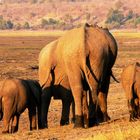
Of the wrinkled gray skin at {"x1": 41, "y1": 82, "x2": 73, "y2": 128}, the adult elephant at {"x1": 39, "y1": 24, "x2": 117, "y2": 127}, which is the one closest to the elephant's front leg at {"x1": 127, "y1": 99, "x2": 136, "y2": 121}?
the adult elephant at {"x1": 39, "y1": 24, "x2": 117, "y2": 127}

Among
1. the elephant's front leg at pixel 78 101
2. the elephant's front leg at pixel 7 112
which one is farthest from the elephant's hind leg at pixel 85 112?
the elephant's front leg at pixel 7 112

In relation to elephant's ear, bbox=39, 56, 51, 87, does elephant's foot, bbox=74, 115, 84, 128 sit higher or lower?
lower

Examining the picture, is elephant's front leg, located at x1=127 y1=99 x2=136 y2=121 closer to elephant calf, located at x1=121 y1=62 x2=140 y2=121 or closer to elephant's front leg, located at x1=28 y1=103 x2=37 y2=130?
elephant calf, located at x1=121 y1=62 x2=140 y2=121

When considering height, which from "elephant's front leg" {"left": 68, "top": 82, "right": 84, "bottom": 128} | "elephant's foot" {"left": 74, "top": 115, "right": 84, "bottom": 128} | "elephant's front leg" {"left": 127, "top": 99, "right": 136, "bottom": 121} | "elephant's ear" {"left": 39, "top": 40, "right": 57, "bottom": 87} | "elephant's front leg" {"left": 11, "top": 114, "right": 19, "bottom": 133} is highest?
"elephant's ear" {"left": 39, "top": 40, "right": 57, "bottom": 87}

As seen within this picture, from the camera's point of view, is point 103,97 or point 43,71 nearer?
point 103,97

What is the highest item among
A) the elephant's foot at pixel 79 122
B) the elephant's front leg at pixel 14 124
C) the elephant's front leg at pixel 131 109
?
the elephant's foot at pixel 79 122

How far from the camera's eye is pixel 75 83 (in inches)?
582

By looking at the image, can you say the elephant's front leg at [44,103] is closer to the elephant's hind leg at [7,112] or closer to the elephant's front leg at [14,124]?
the elephant's front leg at [14,124]

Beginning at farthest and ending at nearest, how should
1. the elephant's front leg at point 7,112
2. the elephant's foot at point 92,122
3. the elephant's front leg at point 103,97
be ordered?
the elephant's front leg at point 103,97 < the elephant's front leg at point 7,112 < the elephant's foot at point 92,122

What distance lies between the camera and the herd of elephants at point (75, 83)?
47.8 ft

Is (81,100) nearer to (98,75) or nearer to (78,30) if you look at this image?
(98,75)

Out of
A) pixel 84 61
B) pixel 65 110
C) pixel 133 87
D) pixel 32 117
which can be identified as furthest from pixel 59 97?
pixel 84 61

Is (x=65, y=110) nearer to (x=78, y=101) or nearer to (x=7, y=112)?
(x=78, y=101)

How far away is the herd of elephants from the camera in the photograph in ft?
47.8
